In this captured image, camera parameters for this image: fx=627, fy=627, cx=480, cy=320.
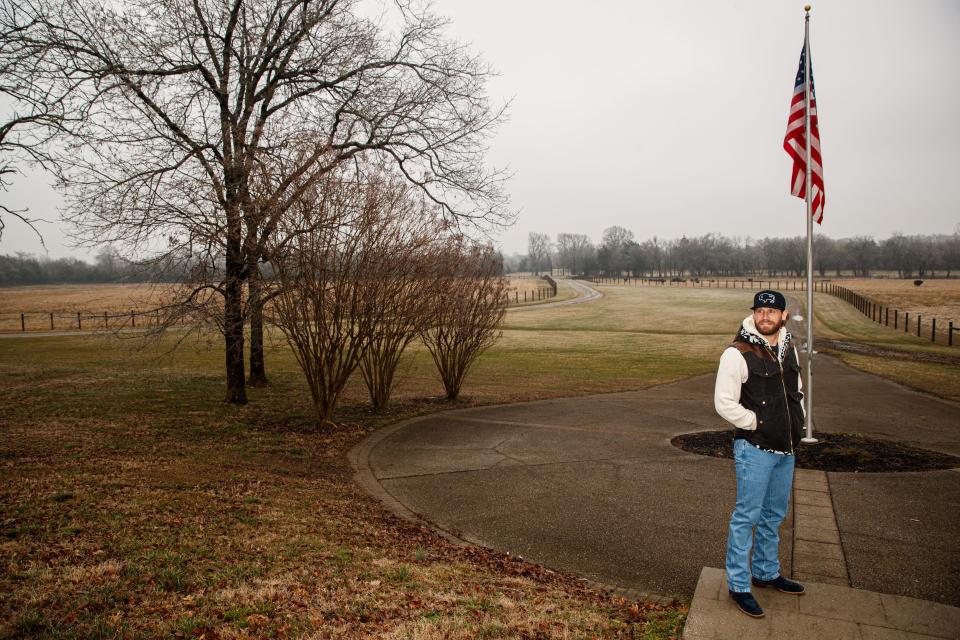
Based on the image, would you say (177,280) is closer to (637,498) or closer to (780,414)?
(637,498)

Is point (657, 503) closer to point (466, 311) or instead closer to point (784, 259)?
point (466, 311)

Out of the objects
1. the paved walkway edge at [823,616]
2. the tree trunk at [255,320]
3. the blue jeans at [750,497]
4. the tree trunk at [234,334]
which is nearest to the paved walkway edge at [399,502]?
the paved walkway edge at [823,616]

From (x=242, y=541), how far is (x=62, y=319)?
44754 mm

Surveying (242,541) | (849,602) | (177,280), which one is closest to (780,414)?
(849,602)

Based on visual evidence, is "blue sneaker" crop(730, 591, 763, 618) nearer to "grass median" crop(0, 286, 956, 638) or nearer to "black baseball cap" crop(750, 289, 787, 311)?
"grass median" crop(0, 286, 956, 638)

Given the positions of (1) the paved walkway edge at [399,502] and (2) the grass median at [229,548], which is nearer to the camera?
(2) the grass median at [229,548]

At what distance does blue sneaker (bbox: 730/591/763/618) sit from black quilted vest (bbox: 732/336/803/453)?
41.2 inches

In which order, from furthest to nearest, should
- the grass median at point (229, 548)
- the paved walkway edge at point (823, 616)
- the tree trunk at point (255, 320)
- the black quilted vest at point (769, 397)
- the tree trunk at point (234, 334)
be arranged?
the tree trunk at point (234, 334), the tree trunk at point (255, 320), the black quilted vest at point (769, 397), the grass median at point (229, 548), the paved walkway edge at point (823, 616)

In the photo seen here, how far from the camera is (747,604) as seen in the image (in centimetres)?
433

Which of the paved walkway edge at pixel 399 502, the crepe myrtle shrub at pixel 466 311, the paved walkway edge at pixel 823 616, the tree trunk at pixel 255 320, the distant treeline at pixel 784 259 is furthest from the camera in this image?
the distant treeline at pixel 784 259

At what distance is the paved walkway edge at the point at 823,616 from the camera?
4.08 m

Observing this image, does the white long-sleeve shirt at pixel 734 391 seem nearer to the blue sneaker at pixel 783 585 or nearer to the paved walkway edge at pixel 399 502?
the blue sneaker at pixel 783 585

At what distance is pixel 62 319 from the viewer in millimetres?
42156

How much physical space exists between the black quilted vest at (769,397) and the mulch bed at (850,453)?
12.9 ft
